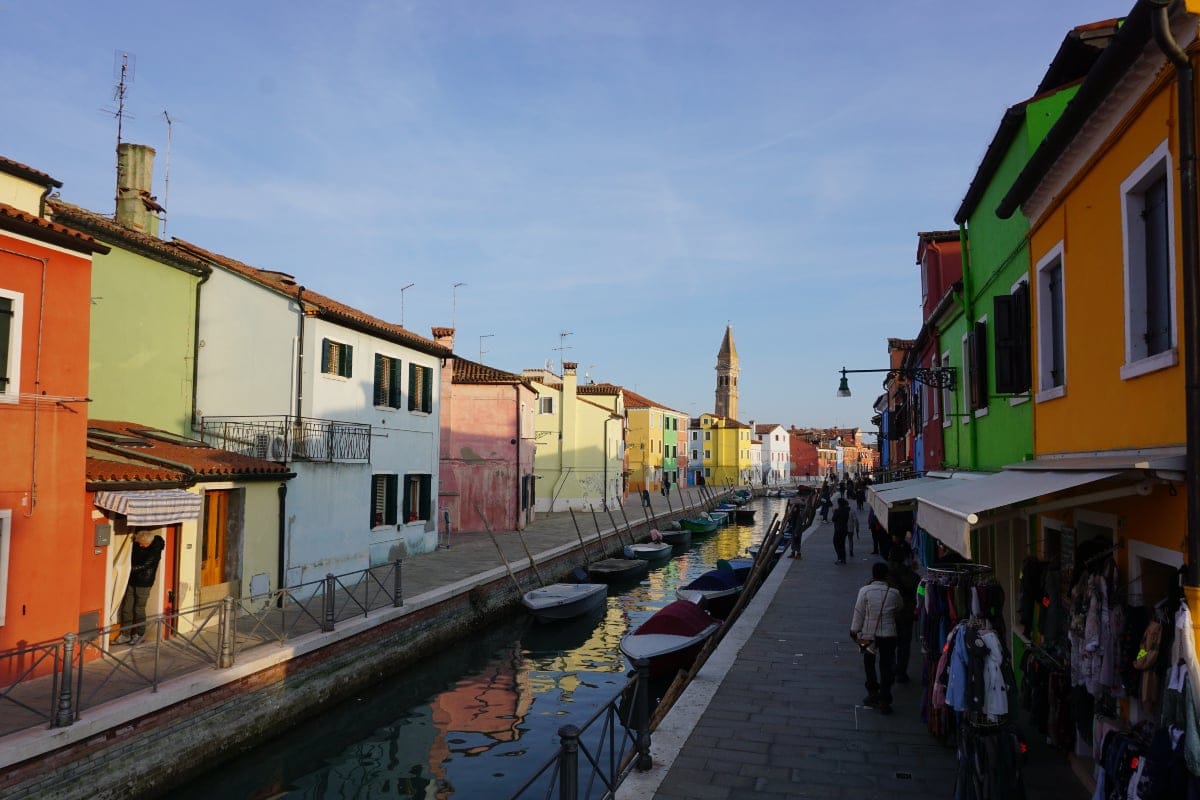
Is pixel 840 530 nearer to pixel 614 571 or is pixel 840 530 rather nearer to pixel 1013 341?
pixel 614 571

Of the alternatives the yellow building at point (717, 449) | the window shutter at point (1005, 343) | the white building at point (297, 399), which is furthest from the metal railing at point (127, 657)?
the yellow building at point (717, 449)

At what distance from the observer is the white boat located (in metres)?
20.2

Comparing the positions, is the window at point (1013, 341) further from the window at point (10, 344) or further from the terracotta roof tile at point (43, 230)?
the window at point (10, 344)

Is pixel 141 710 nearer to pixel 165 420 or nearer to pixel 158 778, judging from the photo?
pixel 158 778

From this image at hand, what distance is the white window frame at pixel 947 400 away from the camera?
14750 mm

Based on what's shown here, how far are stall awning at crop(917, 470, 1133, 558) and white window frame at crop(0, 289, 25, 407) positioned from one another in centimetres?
1088

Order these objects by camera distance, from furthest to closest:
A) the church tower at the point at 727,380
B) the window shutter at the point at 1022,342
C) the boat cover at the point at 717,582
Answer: the church tower at the point at 727,380, the boat cover at the point at 717,582, the window shutter at the point at 1022,342

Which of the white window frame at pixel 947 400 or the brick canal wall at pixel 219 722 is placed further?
the white window frame at pixel 947 400

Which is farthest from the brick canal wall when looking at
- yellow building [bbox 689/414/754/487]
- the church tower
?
the church tower

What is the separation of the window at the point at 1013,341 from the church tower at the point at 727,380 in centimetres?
11148

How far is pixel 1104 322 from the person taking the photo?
639 centimetres

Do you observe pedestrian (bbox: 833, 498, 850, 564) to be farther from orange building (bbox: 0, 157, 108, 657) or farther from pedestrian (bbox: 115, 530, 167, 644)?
orange building (bbox: 0, 157, 108, 657)

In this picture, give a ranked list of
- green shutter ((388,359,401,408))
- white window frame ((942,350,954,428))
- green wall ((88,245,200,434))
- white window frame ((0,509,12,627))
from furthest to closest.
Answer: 1. green shutter ((388,359,401,408))
2. green wall ((88,245,200,434))
3. white window frame ((942,350,954,428))
4. white window frame ((0,509,12,627))

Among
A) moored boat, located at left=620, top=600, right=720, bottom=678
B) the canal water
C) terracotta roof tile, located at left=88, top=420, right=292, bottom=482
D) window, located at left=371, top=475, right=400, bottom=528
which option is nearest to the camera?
the canal water
